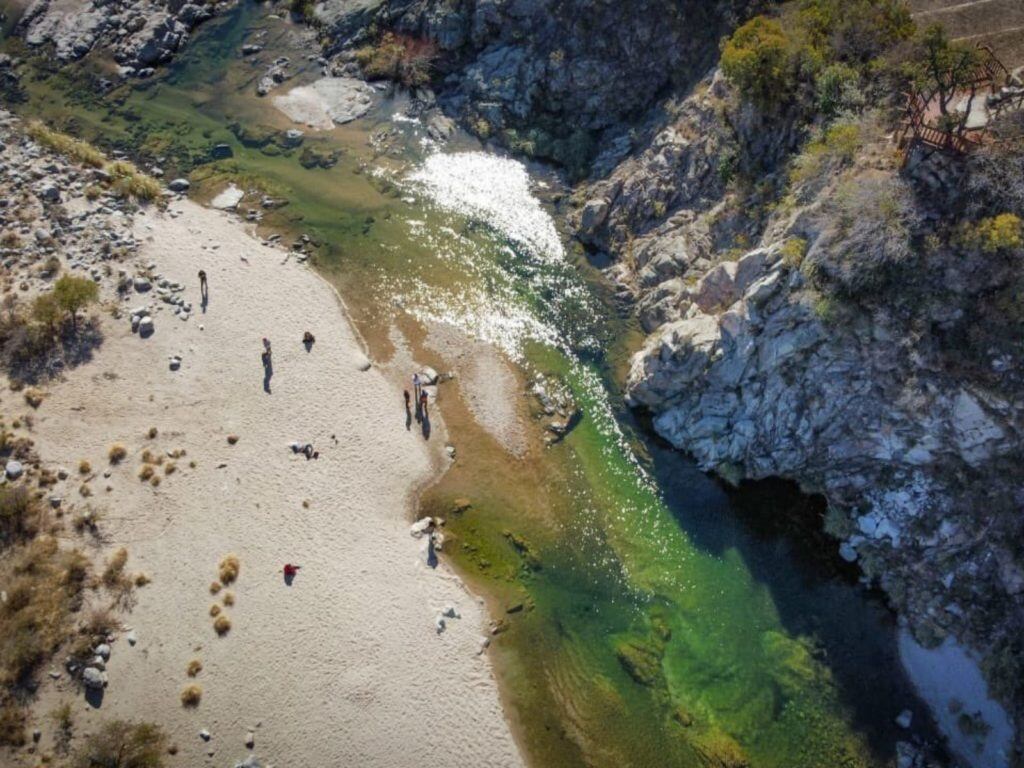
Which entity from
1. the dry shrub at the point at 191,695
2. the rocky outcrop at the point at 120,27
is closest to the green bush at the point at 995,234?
the dry shrub at the point at 191,695

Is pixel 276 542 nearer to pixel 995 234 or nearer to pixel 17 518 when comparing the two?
pixel 17 518

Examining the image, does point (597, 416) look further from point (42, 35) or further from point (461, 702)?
point (42, 35)

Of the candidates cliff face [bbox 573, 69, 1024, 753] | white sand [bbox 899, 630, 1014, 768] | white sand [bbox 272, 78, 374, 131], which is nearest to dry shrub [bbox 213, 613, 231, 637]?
cliff face [bbox 573, 69, 1024, 753]

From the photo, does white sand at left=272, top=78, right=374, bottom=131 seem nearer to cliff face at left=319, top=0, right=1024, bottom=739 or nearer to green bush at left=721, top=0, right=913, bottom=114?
cliff face at left=319, top=0, right=1024, bottom=739

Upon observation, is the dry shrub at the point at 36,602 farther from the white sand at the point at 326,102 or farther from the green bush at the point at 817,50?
the green bush at the point at 817,50

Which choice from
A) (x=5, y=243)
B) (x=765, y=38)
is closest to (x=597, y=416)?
(x=765, y=38)

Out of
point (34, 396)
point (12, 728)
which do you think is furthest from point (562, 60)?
point (12, 728)
